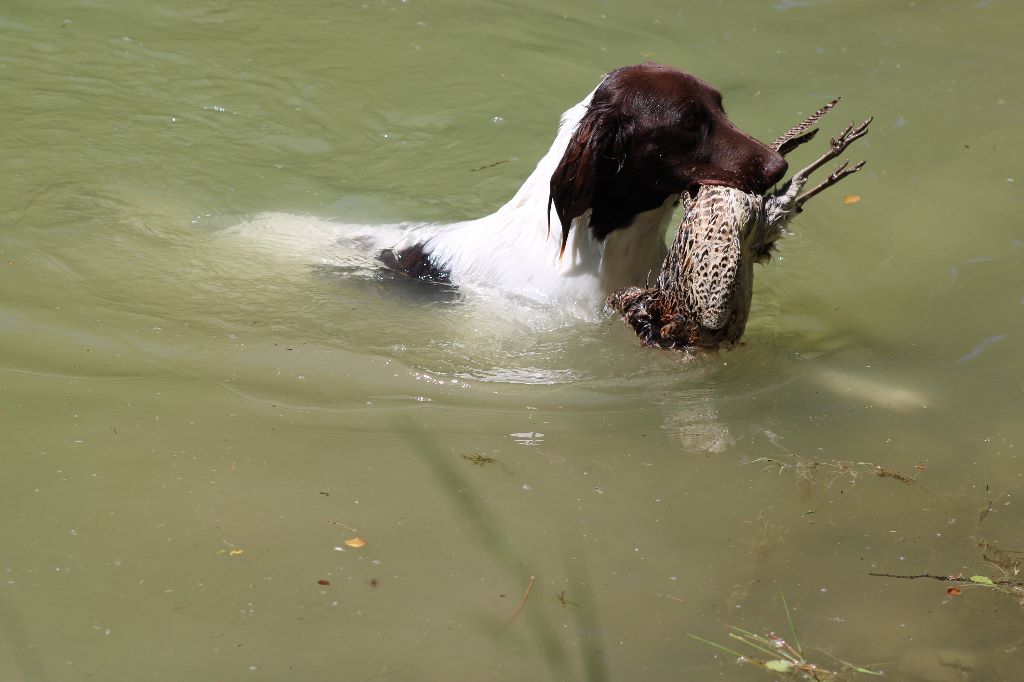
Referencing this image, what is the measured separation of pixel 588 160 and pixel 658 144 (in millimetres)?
292

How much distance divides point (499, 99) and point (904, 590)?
5.26 metres

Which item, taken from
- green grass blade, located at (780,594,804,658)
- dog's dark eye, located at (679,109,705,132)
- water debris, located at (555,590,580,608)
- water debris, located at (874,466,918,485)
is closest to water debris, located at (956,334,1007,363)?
water debris, located at (874,466,918,485)

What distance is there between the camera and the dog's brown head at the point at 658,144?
4.34 m

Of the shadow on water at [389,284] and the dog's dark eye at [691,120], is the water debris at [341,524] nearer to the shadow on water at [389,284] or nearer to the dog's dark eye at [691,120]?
the shadow on water at [389,284]

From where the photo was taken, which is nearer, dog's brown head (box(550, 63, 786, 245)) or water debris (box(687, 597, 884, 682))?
water debris (box(687, 597, 884, 682))

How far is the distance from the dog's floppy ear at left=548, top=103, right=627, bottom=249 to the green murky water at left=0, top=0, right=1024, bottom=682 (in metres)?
0.65

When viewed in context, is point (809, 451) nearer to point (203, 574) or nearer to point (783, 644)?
point (783, 644)

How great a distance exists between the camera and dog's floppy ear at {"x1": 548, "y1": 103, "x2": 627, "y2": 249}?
4.39 metres

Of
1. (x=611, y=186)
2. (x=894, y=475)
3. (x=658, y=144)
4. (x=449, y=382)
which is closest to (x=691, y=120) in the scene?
(x=658, y=144)

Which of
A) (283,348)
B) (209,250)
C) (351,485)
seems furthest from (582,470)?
(209,250)

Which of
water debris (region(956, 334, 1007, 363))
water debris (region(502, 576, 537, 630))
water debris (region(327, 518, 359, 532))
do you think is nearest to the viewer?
water debris (region(502, 576, 537, 630))

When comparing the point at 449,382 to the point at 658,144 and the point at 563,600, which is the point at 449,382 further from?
the point at 563,600

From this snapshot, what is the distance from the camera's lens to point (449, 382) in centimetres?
452

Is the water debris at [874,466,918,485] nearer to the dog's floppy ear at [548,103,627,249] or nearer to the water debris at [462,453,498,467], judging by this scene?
the water debris at [462,453,498,467]
